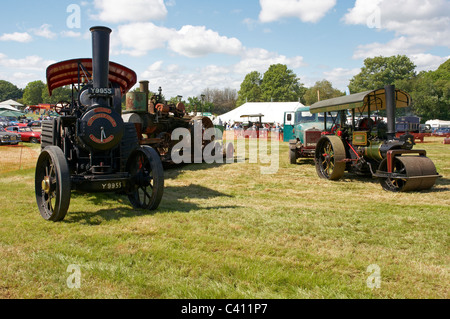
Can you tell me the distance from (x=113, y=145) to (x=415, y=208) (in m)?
4.77

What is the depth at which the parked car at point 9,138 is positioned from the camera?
18156 millimetres

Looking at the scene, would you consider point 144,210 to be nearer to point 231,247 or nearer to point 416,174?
point 231,247

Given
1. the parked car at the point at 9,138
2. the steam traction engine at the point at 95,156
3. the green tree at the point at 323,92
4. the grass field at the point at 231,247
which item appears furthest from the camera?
the green tree at the point at 323,92

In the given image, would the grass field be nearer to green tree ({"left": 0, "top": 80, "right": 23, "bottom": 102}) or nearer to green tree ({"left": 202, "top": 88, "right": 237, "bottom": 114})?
green tree ({"left": 202, "top": 88, "right": 237, "bottom": 114})

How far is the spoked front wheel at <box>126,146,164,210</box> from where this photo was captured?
5.13 m

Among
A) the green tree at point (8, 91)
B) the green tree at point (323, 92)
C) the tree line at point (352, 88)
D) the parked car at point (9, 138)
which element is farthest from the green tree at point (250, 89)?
the green tree at point (8, 91)

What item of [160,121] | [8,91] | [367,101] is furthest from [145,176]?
[8,91]

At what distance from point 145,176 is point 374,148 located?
198 inches

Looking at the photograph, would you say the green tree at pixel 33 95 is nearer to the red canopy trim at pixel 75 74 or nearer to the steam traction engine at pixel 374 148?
the red canopy trim at pixel 75 74

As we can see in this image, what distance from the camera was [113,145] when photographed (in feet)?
17.2

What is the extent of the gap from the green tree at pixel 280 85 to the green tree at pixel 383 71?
1371cm

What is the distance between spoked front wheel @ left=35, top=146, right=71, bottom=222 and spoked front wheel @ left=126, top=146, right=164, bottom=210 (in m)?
1.12
